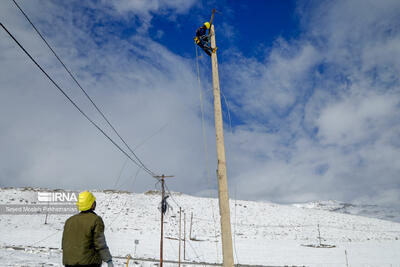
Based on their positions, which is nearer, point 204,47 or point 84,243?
point 84,243

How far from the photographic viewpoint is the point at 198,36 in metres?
6.94

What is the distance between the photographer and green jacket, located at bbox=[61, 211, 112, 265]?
12.1 ft

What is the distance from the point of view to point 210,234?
6475cm

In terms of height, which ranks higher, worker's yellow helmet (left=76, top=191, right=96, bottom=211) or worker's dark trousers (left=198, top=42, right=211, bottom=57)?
worker's dark trousers (left=198, top=42, right=211, bottom=57)

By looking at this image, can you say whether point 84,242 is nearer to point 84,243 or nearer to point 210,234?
point 84,243

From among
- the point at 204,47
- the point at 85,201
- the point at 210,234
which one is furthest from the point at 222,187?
the point at 210,234

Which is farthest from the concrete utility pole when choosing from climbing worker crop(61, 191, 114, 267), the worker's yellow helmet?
the worker's yellow helmet

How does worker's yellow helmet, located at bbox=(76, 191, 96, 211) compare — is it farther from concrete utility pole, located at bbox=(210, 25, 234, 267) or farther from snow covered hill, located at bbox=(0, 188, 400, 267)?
snow covered hill, located at bbox=(0, 188, 400, 267)

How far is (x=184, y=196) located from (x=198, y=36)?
95.8 metres

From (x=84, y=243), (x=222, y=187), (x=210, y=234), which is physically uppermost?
(x=222, y=187)

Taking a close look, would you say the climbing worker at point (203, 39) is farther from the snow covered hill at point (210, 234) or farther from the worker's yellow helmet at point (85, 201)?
the snow covered hill at point (210, 234)

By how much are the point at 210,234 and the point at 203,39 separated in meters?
64.7

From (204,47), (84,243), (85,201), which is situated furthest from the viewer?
(204,47)

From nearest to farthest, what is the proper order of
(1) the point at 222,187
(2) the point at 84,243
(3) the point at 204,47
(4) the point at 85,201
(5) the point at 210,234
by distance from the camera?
(2) the point at 84,243 < (4) the point at 85,201 < (1) the point at 222,187 < (3) the point at 204,47 < (5) the point at 210,234
